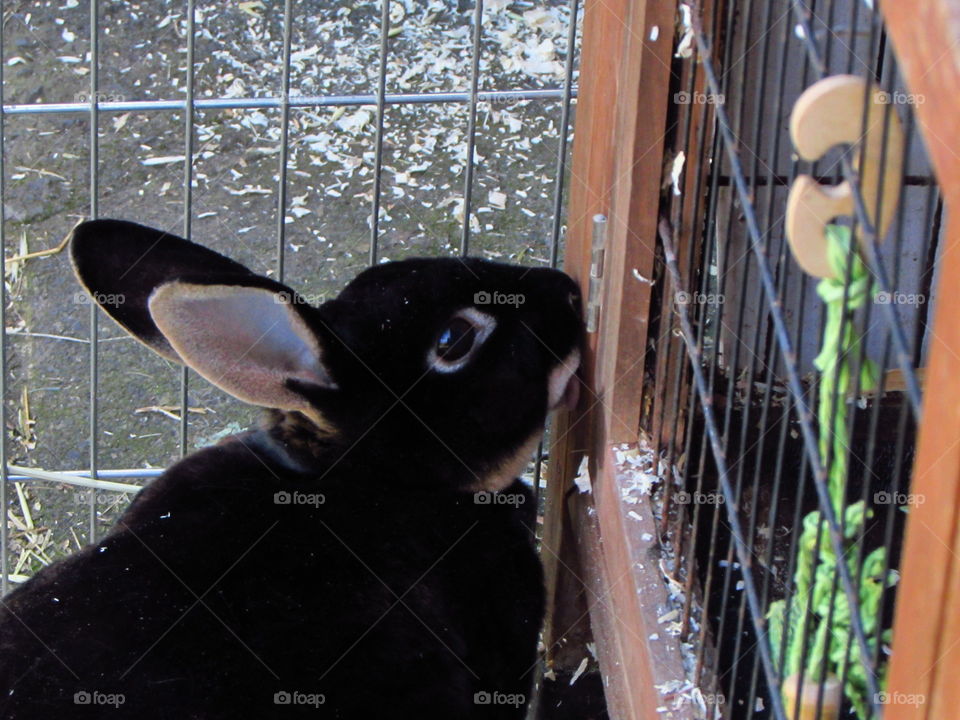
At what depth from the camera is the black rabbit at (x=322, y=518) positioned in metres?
2.24

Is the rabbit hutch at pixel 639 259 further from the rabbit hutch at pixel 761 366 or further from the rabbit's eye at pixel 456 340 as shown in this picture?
the rabbit's eye at pixel 456 340

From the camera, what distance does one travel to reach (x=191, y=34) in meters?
2.74

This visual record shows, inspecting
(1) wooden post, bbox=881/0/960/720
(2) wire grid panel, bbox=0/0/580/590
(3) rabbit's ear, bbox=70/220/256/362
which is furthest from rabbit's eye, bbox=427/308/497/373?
(1) wooden post, bbox=881/0/960/720

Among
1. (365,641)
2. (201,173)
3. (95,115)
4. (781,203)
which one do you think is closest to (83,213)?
(201,173)

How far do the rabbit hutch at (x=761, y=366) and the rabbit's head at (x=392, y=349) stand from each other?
5.3 inches

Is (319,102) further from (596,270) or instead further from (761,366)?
(761,366)

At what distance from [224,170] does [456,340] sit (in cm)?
231

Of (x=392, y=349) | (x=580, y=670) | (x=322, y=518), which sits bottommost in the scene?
(x=580, y=670)

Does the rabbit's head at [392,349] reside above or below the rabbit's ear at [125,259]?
below

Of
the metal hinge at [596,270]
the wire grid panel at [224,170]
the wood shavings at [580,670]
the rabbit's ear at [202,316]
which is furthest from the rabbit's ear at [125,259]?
the wire grid panel at [224,170]

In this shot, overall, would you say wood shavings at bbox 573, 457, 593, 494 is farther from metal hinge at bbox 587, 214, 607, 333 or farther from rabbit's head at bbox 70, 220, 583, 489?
metal hinge at bbox 587, 214, 607, 333

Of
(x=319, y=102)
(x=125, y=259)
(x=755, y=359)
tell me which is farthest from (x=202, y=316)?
(x=755, y=359)

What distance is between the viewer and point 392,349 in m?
2.54

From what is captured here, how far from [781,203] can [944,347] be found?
1426mm
